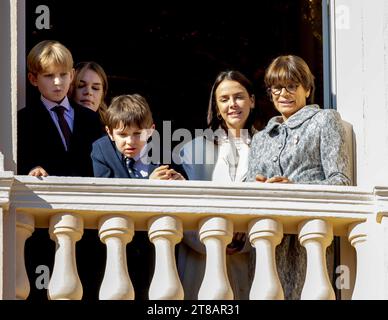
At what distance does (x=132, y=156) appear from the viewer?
14.1 metres

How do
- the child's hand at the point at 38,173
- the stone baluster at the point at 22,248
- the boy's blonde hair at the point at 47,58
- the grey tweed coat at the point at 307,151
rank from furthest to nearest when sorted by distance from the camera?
the boy's blonde hair at the point at 47,58
the grey tweed coat at the point at 307,151
the child's hand at the point at 38,173
the stone baluster at the point at 22,248

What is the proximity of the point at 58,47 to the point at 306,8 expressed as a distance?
263 cm

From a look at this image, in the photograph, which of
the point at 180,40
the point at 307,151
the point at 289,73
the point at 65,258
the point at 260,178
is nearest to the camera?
the point at 65,258

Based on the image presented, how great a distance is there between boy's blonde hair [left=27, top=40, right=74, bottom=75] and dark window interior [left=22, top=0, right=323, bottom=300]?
1734 mm

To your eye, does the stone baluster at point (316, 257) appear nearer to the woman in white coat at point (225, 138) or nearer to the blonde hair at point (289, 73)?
the woman in white coat at point (225, 138)

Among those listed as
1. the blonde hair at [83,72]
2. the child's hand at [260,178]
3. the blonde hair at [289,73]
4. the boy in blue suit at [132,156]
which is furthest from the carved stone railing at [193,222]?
the blonde hair at [83,72]

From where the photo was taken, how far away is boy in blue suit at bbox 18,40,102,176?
559 inches

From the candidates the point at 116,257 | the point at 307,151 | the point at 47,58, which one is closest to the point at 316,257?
the point at 307,151

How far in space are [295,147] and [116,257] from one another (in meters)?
1.14

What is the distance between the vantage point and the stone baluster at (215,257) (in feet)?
44.2

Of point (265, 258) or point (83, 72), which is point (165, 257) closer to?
point (265, 258)

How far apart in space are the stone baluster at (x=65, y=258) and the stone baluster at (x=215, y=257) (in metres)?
0.59

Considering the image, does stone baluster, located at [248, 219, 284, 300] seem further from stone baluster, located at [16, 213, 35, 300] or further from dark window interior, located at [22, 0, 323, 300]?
dark window interior, located at [22, 0, 323, 300]
